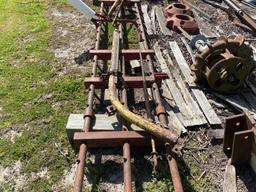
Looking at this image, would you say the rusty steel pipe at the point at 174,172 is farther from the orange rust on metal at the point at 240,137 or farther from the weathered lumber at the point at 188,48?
the weathered lumber at the point at 188,48

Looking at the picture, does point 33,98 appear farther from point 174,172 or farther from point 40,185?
point 174,172

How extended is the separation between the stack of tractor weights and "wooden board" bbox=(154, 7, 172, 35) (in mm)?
120

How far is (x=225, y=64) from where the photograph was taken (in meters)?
5.57

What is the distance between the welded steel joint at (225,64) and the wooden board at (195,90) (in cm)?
27

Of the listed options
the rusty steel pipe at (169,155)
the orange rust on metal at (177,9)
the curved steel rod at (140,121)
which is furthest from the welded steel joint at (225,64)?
the orange rust on metal at (177,9)

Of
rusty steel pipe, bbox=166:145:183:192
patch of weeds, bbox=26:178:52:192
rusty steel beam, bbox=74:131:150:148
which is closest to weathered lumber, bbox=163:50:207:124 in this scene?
rusty steel beam, bbox=74:131:150:148

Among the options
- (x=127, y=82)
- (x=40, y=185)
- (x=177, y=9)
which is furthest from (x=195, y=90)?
(x=177, y=9)

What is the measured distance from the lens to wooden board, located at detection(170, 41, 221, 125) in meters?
5.40

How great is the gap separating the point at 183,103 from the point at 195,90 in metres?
0.42

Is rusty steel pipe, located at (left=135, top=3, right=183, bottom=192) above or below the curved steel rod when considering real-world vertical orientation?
below

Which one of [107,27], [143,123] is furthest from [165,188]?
[107,27]

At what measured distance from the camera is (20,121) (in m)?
5.48

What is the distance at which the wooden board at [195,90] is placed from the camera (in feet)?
17.7

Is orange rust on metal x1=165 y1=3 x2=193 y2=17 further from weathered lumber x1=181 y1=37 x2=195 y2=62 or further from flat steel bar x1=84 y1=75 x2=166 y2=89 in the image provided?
flat steel bar x1=84 y1=75 x2=166 y2=89
